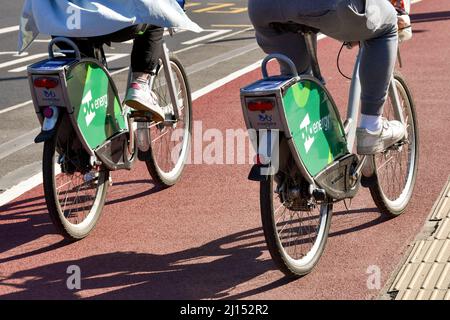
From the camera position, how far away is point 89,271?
17.1ft

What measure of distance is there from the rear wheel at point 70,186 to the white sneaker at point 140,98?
1.35 feet


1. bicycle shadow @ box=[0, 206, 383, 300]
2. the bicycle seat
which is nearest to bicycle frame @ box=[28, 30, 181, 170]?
bicycle shadow @ box=[0, 206, 383, 300]

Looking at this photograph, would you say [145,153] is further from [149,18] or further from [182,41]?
[182,41]

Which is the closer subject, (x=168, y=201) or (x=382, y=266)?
(x=382, y=266)

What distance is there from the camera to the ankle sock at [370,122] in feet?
17.4

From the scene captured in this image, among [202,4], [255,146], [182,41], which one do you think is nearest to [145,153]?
[255,146]

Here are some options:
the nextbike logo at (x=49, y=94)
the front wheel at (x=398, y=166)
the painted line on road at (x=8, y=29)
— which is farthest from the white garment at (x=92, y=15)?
the painted line on road at (x=8, y=29)

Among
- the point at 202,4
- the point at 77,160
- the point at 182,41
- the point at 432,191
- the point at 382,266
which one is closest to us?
the point at 382,266

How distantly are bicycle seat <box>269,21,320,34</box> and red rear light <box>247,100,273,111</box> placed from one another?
48 cm

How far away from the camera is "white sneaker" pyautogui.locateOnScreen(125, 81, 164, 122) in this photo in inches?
235

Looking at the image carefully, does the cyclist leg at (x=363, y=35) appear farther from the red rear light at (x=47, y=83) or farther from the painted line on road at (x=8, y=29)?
the painted line on road at (x=8, y=29)

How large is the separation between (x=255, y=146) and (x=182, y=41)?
32.2ft

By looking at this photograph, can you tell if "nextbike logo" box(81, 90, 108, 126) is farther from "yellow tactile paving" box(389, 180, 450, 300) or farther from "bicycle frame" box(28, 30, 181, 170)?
"yellow tactile paving" box(389, 180, 450, 300)

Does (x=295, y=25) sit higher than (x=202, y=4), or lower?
higher
